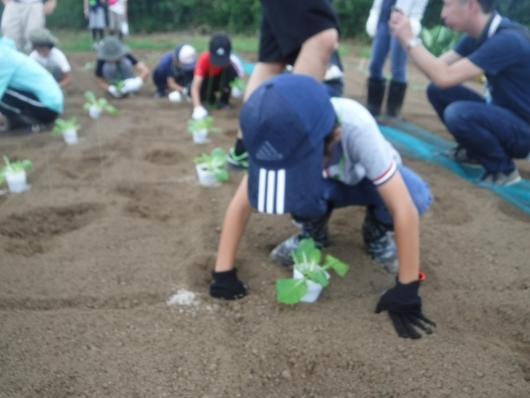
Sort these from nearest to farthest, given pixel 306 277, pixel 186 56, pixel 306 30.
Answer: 1. pixel 306 277
2. pixel 306 30
3. pixel 186 56

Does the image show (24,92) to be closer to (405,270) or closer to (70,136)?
(70,136)

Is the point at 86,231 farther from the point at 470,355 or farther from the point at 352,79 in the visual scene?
the point at 352,79

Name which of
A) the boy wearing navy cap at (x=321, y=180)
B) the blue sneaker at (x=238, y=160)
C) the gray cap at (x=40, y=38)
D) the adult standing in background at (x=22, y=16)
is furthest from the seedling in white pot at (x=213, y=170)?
the adult standing in background at (x=22, y=16)

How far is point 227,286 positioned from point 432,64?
1.59m

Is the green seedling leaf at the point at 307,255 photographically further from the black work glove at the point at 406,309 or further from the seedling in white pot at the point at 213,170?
the seedling in white pot at the point at 213,170

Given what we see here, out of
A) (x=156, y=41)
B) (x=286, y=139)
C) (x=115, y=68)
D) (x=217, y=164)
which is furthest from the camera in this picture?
(x=156, y=41)

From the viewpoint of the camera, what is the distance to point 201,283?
5.98ft

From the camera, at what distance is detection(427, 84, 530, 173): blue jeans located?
2561 mm

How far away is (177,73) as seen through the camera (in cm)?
489

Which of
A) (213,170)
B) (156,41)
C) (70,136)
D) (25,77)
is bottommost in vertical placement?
(156,41)

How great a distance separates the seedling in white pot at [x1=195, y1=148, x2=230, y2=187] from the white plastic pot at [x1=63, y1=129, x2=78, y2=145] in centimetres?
118

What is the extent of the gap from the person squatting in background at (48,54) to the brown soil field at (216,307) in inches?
89.1

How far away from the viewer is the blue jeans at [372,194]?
1.76m

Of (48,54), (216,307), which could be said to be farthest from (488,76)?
(48,54)
